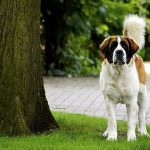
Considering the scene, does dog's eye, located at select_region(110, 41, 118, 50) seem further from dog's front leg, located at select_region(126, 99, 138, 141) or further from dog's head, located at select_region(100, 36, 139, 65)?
dog's front leg, located at select_region(126, 99, 138, 141)

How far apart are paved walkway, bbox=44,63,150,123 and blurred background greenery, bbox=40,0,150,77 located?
62.5 inches

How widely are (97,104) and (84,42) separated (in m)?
10.9

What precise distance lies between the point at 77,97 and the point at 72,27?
5.98 meters

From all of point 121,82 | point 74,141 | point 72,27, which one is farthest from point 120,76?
point 72,27

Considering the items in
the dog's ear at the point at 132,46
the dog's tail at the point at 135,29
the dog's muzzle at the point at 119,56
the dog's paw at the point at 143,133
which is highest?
the dog's tail at the point at 135,29

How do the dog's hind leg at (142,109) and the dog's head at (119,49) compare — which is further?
the dog's hind leg at (142,109)

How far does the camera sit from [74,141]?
25.0 feet

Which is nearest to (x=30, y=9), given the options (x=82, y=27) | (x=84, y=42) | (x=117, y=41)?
(x=117, y=41)

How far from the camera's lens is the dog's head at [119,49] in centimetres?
749

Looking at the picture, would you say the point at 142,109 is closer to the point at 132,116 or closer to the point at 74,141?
the point at 132,116

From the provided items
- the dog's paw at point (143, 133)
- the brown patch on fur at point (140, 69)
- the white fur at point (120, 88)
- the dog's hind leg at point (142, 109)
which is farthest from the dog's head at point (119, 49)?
the dog's paw at point (143, 133)

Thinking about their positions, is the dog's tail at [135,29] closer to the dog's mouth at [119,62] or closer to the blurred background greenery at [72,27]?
the dog's mouth at [119,62]

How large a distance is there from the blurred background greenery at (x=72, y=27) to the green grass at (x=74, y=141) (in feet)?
34.1

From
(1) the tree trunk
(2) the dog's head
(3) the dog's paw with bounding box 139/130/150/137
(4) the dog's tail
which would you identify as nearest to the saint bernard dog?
(2) the dog's head
